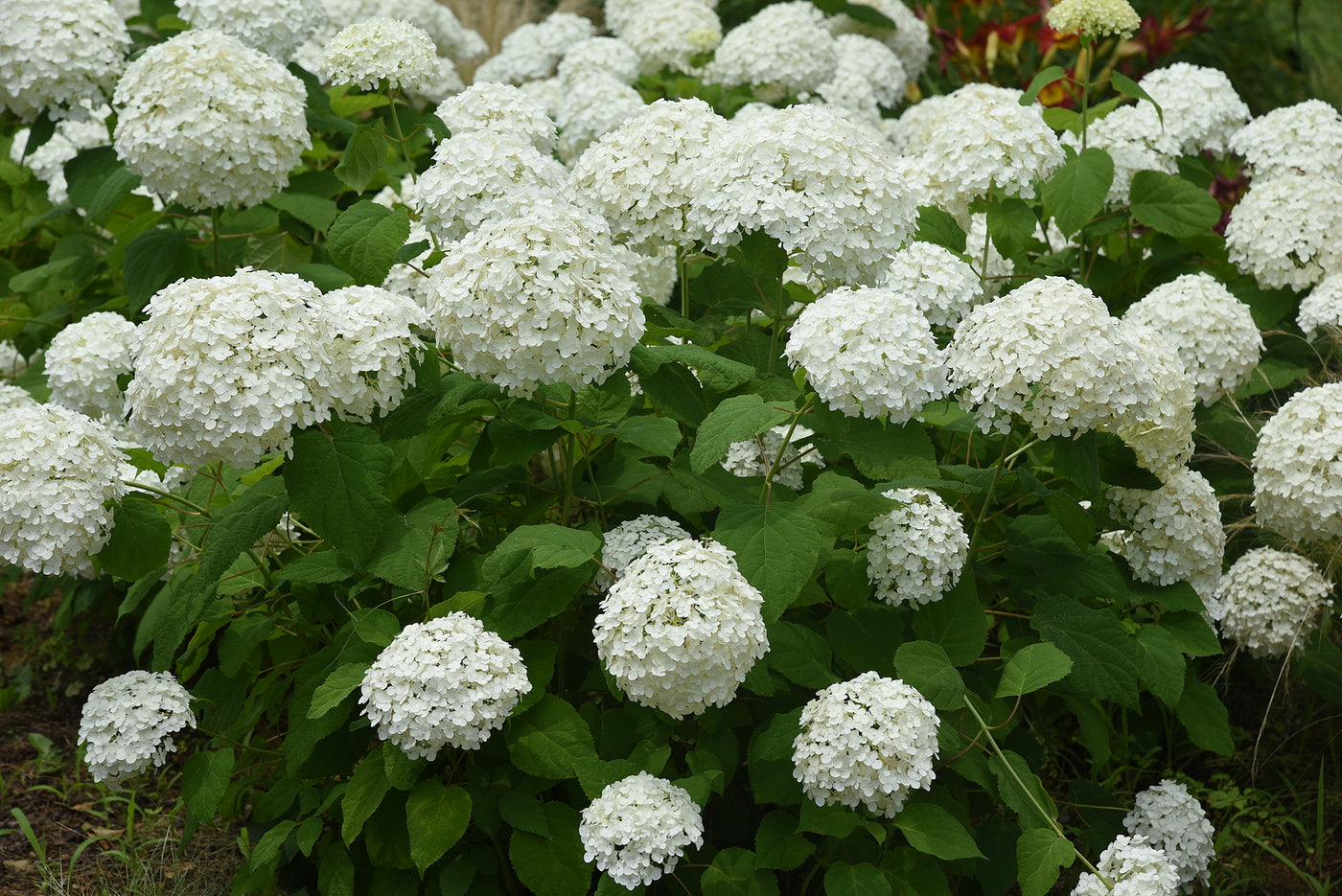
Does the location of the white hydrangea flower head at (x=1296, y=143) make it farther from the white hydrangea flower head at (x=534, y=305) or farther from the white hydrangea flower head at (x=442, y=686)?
the white hydrangea flower head at (x=442, y=686)

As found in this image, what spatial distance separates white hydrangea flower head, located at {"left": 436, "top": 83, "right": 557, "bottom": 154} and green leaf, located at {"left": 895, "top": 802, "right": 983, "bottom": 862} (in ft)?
6.01

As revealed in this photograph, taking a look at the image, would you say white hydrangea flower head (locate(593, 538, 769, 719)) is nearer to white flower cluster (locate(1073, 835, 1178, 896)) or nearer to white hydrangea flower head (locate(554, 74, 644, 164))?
white flower cluster (locate(1073, 835, 1178, 896))

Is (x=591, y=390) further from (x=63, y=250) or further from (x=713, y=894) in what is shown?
(x=63, y=250)

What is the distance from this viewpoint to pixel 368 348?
240 cm

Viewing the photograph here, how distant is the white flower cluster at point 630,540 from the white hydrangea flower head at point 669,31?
3256 mm

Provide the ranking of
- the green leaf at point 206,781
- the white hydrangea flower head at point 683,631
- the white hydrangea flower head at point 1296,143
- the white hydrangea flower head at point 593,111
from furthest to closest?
the white hydrangea flower head at point 593,111 < the white hydrangea flower head at point 1296,143 < the green leaf at point 206,781 < the white hydrangea flower head at point 683,631

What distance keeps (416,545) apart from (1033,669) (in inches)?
53.5

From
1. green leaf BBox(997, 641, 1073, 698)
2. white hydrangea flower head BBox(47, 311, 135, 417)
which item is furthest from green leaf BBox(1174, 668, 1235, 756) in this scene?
white hydrangea flower head BBox(47, 311, 135, 417)

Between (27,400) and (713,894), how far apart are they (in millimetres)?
2741

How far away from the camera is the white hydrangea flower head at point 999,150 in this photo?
3232 millimetres

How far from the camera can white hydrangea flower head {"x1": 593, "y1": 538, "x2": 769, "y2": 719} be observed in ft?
7.05

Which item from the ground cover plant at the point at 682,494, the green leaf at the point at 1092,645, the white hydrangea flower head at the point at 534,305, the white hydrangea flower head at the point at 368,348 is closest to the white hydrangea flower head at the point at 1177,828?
the ground cover plant at the point at 682,494

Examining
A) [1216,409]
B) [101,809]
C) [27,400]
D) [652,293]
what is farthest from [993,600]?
[27,400]

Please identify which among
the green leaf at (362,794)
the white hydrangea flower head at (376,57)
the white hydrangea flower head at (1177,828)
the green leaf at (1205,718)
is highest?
the white hydrangea flower head at (376,57)
